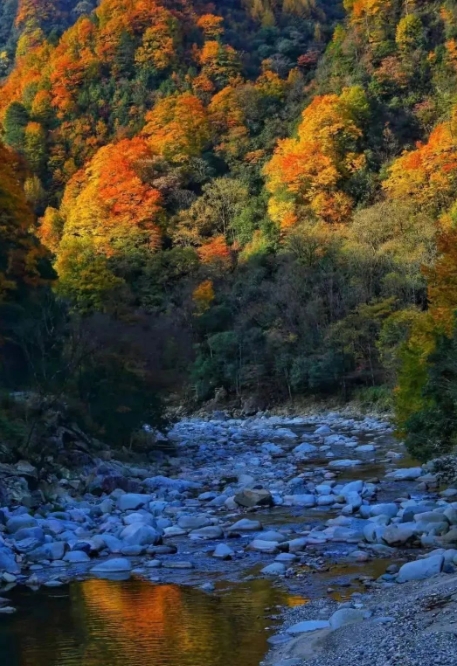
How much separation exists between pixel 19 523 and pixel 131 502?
289cm

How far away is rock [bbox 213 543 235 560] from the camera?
400 inches

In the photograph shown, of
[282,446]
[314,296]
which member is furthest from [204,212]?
[282,446]

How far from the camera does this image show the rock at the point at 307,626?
6.90 metres

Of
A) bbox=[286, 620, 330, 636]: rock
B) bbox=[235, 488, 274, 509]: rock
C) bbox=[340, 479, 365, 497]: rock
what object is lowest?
bbox=[340, 479, 365, 497]: rock

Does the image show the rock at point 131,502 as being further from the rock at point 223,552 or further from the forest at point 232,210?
the rock at point 223,552

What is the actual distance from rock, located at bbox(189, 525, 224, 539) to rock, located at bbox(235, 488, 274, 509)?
2191 millimetres

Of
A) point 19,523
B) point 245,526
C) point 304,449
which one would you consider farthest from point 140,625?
point 304,449

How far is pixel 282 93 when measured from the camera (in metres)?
65.9

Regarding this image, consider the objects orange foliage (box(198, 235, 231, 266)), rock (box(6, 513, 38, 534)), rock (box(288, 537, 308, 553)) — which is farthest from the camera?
orange foliage (box(198, 235, 231, 266))

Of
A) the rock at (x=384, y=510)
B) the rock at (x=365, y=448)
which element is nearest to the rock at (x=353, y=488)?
the rock at (x=384, y=510)

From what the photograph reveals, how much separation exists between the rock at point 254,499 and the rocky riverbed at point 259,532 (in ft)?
0.07

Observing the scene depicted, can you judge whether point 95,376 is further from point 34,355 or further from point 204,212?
point 204,212

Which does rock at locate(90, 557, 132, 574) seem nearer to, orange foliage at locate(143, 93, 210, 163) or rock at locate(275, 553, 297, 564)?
rock at locate(275, 553, 297, 564)

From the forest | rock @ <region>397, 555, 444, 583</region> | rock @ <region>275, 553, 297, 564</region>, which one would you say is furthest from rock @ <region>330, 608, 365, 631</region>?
the forest
